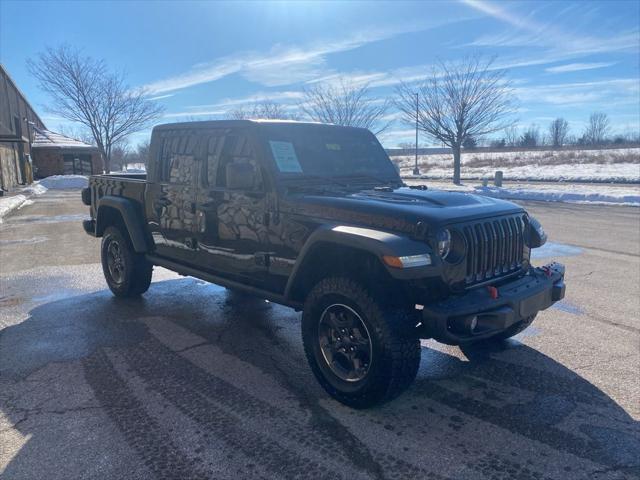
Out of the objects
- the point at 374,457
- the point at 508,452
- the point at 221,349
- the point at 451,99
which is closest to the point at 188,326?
the point at 221,349

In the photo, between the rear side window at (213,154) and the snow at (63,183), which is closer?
the rear side window at (213,154)

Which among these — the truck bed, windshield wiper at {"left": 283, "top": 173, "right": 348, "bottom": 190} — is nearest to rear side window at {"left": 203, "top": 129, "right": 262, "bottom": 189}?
windshield wiper at {"left": 283, "top": 173, "right": 348, "bottom": 190}

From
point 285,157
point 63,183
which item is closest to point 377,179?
point 285,157

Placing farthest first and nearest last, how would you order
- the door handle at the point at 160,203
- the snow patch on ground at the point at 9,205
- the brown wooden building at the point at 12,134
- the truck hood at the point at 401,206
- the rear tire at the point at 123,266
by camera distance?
the brown wooden building at the point at 12,134 < the snow patch on ground at the point at 9,205 < the rear tire at the point at 123,266 < the door handle at the point at 160,203 < the truck hood at the point at 401,206

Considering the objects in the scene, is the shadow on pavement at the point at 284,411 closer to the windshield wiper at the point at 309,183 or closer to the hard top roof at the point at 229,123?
the windshield wiper at the point at 309,183

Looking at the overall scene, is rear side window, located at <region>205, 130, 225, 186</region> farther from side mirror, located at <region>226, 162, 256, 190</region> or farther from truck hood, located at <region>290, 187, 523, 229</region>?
truck hood, located at <region>290, 187, 523, 229</region>

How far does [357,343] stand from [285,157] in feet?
5.63

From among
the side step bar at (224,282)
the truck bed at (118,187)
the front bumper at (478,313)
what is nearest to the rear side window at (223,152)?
the side step bar at (224,282)

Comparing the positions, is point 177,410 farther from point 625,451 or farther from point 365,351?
point 625,451

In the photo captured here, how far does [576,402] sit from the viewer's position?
3.43 meters

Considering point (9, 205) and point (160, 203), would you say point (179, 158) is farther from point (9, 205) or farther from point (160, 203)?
point (9, 205)

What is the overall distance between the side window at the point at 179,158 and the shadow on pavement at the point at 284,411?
5.12ft

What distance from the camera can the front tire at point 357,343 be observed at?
3135mm

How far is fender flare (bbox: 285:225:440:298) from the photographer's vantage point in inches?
119
